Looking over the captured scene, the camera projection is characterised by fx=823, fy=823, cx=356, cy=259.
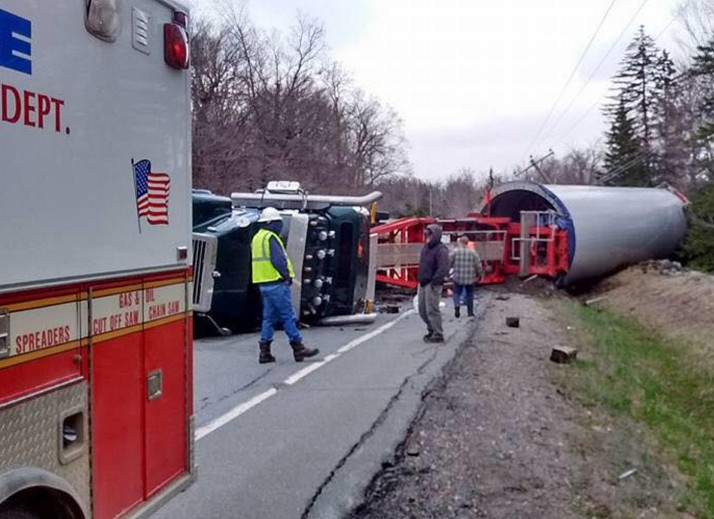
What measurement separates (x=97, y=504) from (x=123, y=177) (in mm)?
1353

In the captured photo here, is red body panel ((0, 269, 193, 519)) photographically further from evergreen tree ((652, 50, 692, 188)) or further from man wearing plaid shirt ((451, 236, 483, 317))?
evergreen tree ((652, 50, 692, 188))

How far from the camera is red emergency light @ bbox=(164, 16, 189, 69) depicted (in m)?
3.89

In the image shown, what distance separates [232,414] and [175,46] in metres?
4.54

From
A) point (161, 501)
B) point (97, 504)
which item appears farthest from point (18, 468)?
point (161, 501)

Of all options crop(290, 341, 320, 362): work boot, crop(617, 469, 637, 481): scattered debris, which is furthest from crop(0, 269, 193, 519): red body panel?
crop(290, 341, 320, 362): work boot

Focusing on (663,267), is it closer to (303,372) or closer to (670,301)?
(670,301)

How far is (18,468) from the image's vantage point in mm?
2824

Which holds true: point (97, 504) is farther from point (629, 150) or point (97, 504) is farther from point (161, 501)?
point (629, 150)

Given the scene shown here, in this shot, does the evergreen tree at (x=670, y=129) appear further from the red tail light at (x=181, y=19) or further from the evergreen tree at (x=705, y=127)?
the red tail light at (x=181, y=19)

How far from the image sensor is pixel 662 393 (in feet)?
38.6

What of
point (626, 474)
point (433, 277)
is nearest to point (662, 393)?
point (433, 277)

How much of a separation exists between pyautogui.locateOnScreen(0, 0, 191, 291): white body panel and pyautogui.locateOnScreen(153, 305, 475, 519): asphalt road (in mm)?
2157

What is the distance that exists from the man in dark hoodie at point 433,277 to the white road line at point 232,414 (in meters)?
4.13

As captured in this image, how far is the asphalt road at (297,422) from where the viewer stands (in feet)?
18.2
